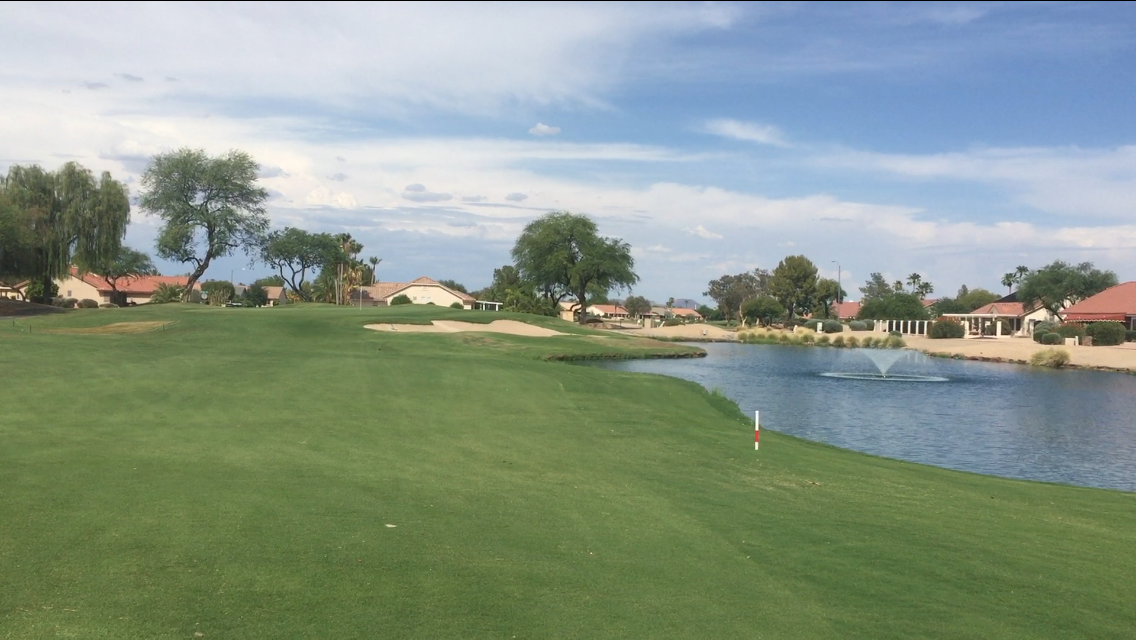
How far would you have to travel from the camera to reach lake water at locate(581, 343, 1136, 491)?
2031cm

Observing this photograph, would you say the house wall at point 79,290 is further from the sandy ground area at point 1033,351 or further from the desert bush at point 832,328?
the sandy ground area at point 1033,351

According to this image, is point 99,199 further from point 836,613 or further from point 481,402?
point 836,613

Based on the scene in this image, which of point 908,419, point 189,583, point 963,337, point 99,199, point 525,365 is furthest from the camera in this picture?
point 963,337

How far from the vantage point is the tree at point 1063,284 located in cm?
10094

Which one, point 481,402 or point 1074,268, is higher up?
point 1074,268

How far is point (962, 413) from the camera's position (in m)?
29.2

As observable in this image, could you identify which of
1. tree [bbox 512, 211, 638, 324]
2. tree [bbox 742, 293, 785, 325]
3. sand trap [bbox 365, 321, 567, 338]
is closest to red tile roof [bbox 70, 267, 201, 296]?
tree [bbox 512, 211, 638, 324]

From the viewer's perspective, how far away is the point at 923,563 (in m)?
8.98

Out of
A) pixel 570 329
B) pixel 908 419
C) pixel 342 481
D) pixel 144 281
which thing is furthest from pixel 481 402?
pixel 144 281

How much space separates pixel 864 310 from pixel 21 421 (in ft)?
391

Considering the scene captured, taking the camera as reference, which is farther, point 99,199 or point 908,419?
point 99,199

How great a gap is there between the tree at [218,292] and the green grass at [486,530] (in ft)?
189

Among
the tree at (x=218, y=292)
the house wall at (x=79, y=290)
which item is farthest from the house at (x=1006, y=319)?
the house wall at (x=79, y=290)

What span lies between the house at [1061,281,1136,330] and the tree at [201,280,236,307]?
7689cm
